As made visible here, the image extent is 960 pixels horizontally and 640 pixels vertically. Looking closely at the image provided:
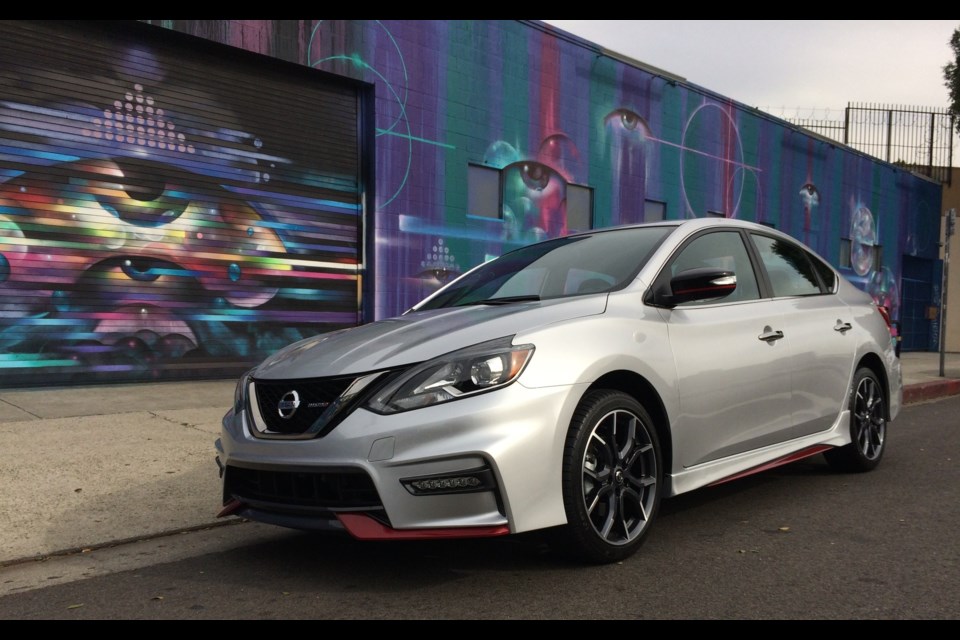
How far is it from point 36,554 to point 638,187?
14186mm

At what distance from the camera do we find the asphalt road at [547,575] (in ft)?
10.3

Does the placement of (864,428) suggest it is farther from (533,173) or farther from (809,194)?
(809,194)

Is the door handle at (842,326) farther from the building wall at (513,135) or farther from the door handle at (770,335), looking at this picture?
the building wall at (513,135)

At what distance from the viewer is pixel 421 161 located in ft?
41.1

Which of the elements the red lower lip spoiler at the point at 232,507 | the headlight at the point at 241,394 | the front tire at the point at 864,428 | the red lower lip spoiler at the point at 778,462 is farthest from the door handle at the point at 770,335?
the red lower lip spoiler at the point at 232,507

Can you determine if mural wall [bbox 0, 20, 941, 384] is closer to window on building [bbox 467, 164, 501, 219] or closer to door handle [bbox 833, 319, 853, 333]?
window on building [bbox 467, 164, 501, 219]

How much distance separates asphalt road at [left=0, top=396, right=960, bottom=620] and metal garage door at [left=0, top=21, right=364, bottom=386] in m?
5.62

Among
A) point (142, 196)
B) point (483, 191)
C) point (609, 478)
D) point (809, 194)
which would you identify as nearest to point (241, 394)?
point (609, 478)

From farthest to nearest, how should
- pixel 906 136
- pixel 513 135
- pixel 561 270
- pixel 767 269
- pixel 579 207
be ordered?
pixel 906 136, pixel 579 207, pixel 513 135, pixel 767 269, pixel 561 270

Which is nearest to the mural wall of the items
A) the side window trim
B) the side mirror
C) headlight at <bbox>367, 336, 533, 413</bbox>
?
headlight at <bbox>367, 336, 533, 413</bbox>

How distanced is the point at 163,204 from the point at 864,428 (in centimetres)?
798

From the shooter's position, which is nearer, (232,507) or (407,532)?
(407,532)

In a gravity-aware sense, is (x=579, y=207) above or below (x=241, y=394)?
above
